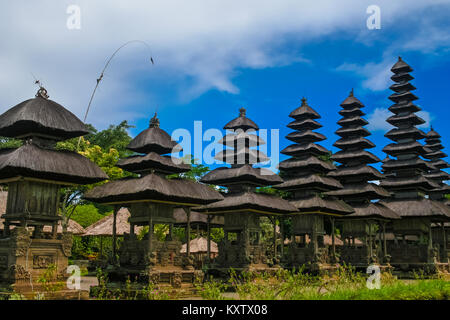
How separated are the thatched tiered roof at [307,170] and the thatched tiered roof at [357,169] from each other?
7.43ft

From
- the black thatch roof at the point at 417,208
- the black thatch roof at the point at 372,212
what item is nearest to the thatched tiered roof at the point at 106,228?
the black thatch roof at the point at 372,212

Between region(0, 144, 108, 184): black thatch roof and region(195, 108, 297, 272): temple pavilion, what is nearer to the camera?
region(0, 144, 108, 184): black thatch roof

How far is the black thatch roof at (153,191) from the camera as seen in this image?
2109cm

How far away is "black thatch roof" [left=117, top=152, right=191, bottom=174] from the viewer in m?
23.0

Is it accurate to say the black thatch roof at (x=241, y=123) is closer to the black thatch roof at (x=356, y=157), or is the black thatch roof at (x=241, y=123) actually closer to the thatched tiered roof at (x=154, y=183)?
the thatched tiered roof at (x=154, y=183)

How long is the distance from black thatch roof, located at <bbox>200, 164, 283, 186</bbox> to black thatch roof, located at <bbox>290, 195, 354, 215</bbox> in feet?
10.5

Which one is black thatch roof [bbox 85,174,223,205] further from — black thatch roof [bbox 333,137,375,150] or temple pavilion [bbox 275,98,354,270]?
black thatch roof [bbox 333,137,375,150]

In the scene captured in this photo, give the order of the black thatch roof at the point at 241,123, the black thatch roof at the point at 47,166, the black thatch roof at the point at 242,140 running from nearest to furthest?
the black thatch roof at the point at 47,166 → the black thatch roof at the point at 242,140 → the black thatch roof at the point at 241,123

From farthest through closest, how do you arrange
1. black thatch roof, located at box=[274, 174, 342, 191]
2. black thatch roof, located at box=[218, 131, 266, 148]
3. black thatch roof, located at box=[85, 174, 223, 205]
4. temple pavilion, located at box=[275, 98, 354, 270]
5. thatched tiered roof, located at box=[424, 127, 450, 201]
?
thatched tiered roof, located at box=[424, 127, 450, 201] < black thatch roof, located at box=[274, 174, 342, 191] < temple pavilion, located at box=[275, 98, 354, 270] < black thatch roof, located at box=[218, 131, 266, 148] < black thatch roof, located at box=[85, 174, 223, 205]

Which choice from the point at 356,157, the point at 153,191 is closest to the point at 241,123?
the point at 153,191

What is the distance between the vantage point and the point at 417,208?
1516 inches

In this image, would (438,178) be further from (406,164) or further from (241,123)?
(241,123)

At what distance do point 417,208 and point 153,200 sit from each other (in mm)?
25317

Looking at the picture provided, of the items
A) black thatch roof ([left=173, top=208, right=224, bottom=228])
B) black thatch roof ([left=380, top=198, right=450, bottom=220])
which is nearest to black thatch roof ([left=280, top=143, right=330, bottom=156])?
black thatch roof ([left=173, top=208, right=224, bottom=228])
